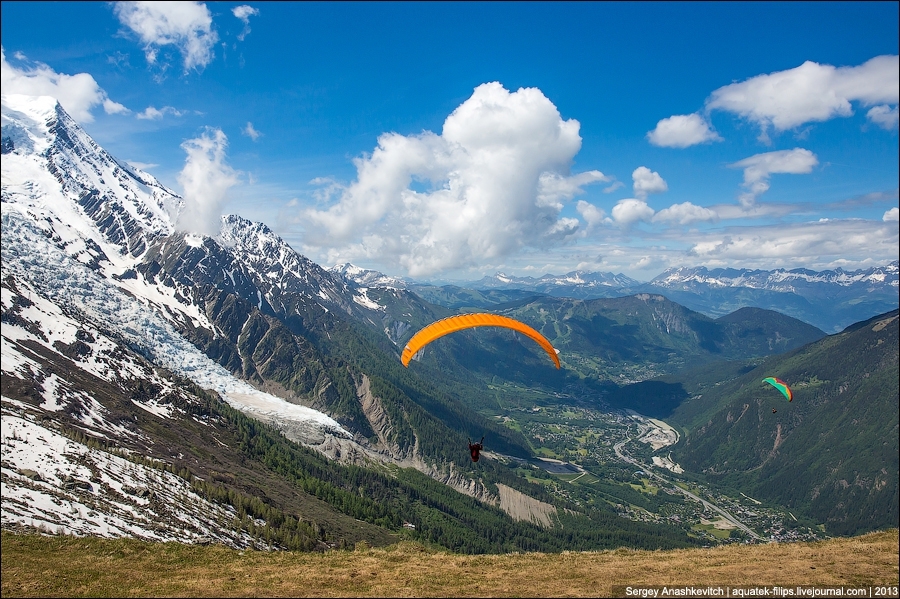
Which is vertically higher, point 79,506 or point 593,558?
point 593,558

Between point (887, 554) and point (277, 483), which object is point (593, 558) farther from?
point (277, 483)

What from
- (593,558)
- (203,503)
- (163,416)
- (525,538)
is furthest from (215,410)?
(593,558)

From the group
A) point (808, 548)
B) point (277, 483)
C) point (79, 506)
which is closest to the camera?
point (808, 548)

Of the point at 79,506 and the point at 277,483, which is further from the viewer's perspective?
the point at 277,483

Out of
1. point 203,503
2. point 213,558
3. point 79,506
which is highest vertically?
point 213,558

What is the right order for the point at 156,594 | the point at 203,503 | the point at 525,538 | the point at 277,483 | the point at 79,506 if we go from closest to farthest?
the point at 156,594 < the point at 79,506 < the point at 203,503 < the point at 277,483 < the point at 525,538

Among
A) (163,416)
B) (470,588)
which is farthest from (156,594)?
(163,416)
